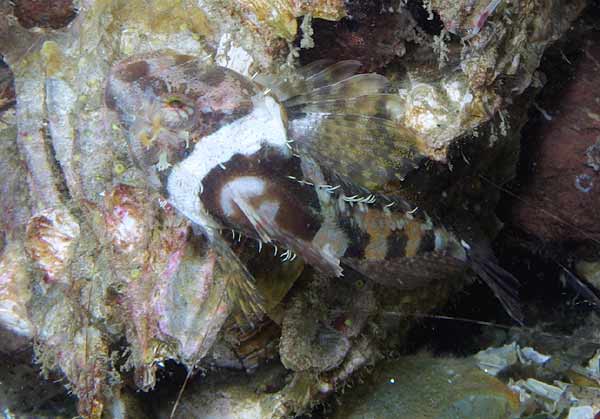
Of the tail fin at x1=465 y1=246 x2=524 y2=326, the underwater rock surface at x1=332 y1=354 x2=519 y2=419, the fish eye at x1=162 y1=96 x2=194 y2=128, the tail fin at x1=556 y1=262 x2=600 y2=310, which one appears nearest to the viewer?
the fish eye at x1=162 y1=96 x2=194 y2=128

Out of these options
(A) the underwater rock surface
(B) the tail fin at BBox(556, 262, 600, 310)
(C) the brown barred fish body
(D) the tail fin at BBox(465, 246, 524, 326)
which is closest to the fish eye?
(C) the brown barred fish body

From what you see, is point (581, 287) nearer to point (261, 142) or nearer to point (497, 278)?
point (497, 278)

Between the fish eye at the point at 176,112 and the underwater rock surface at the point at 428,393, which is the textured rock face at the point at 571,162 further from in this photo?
the fish eye at the point at 176,112

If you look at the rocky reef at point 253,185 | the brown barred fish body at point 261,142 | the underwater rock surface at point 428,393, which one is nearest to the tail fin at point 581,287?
the rocky reef at point 253,185

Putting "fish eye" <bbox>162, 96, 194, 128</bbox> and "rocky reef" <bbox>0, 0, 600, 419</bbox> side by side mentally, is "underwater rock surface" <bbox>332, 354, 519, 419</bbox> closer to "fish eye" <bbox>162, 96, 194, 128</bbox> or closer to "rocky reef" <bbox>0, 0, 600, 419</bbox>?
"rocky reef" <bbox>0, 0, 600, 419</bbox>

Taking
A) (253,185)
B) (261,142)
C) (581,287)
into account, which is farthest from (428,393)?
(261,142)
